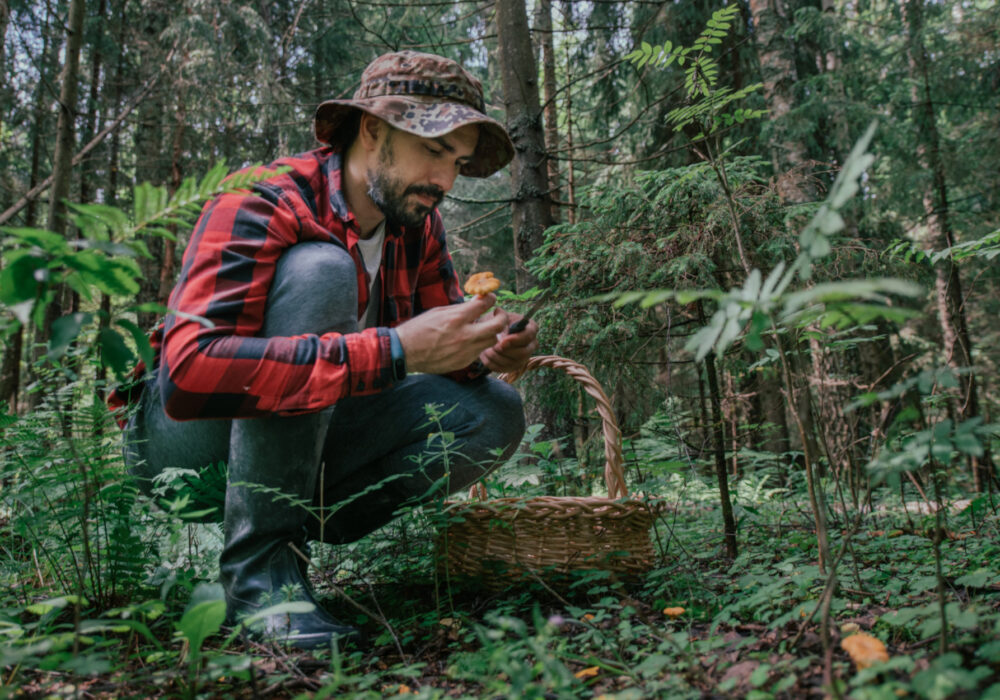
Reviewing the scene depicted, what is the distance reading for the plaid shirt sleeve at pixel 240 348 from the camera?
1663 mm

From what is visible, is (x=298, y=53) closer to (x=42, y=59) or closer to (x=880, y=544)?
(x=42, y=59)

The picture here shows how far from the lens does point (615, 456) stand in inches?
84.1

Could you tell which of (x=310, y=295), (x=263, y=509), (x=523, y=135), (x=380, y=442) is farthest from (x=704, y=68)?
(x=523, y=135)

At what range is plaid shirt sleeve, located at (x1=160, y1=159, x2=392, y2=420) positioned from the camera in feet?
5.46

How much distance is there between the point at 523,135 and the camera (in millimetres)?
4203

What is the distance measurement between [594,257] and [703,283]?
1.68ft

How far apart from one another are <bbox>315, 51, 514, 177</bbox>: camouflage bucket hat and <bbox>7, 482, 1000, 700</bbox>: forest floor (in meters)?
1.49

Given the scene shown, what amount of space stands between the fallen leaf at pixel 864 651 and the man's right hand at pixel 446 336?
1222 millimetres

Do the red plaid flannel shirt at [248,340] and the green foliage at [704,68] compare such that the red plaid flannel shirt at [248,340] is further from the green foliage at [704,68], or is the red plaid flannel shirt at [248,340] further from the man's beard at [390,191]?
the green foliage at [704,68]

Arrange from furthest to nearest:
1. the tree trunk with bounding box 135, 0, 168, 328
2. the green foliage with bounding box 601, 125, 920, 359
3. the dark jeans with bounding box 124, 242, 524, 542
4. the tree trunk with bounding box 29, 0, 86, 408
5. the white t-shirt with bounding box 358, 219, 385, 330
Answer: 1. the tree trunk with bounding box 135, 0, 168, 328
2. the tree trunk with bounding box 29, 0, 86, 408
3. the white t-shirt with bounding box 358, 219, 385, 330
4. the dark jeans with bounding box 124, 242, 524, 542
5. the green foliage with bounding box 601, 125, 920, 359

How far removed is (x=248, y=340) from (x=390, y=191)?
85 centimetres

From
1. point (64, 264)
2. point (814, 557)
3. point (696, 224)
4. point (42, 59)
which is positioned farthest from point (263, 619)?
point (42, 59)

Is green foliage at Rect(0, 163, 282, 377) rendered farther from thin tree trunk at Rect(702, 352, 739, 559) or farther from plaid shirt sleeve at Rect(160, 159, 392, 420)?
thin tree trunk at Rect(702, 352, 739, 559)

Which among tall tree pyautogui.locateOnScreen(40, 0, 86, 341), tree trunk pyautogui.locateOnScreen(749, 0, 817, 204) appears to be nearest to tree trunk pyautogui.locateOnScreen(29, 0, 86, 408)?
tall tree pyautogui.locateOnScreen(40, 0, 86, 341)
